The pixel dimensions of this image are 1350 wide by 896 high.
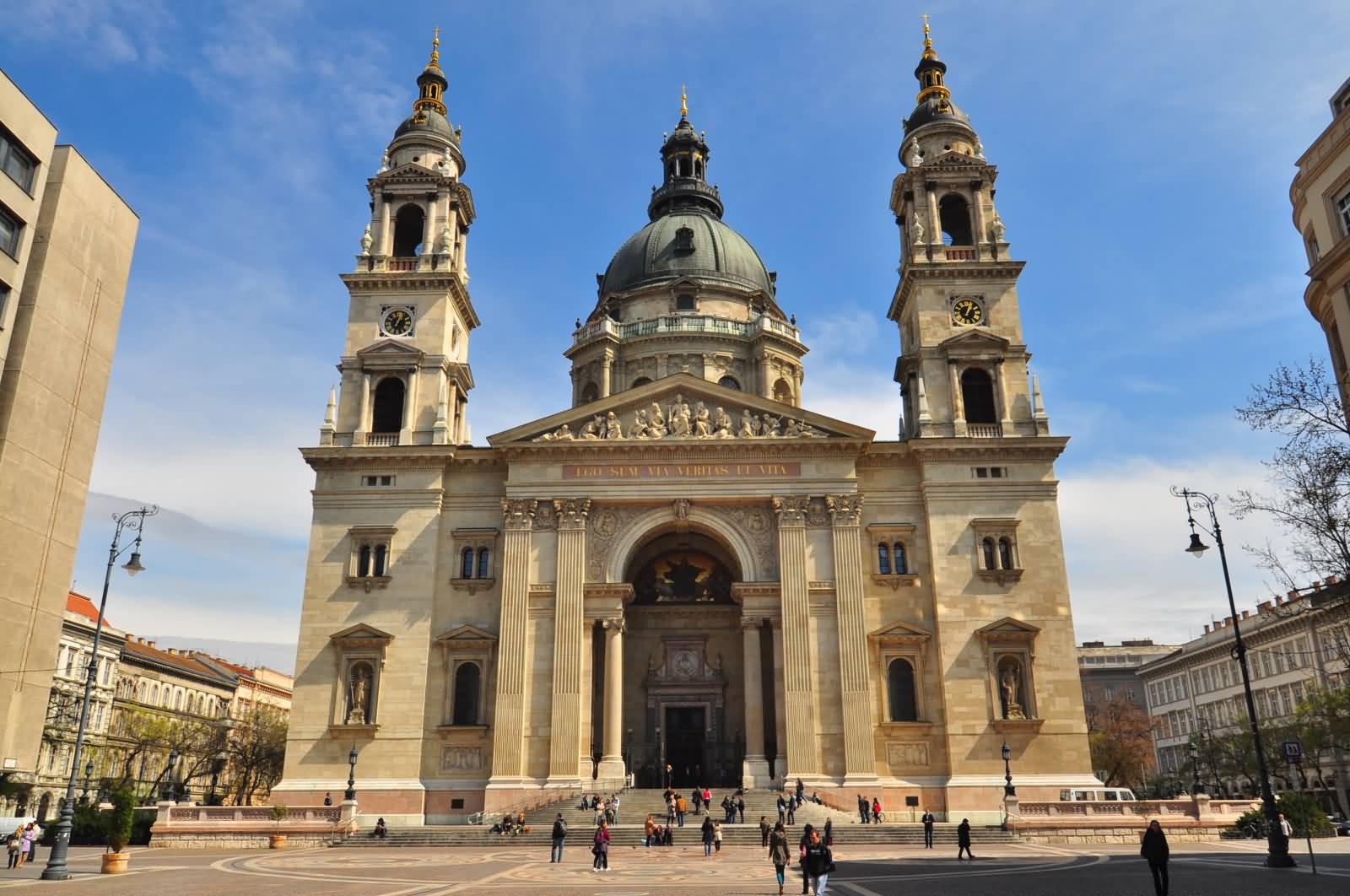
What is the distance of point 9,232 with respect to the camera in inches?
910

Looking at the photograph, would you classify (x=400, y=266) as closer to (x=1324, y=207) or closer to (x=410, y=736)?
(x=410, y=736)

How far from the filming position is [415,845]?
1330 inches

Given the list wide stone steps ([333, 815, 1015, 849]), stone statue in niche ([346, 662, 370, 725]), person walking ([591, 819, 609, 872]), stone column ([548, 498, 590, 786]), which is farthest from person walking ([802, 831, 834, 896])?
stone statue in niche ([346, 662, 370, 725])

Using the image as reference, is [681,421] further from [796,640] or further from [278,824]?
[278,824]

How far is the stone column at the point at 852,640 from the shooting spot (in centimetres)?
3891

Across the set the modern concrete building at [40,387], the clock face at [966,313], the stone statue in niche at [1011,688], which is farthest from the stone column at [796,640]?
the modern concrete building at [40,387]

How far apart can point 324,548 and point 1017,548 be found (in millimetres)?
28063

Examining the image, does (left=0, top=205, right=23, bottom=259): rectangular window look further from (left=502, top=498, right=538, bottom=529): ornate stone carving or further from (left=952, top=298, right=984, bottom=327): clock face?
(left=952, top=298, right=984, bottom=327): clock face

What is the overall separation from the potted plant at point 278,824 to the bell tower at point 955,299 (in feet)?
92.5

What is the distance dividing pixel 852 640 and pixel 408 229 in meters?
28.5

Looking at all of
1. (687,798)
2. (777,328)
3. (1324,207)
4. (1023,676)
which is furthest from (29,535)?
(777,328)

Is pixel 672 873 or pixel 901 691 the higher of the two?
pixel 901 691

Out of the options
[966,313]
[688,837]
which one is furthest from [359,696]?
[966,313]

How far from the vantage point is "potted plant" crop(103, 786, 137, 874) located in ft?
81.4
